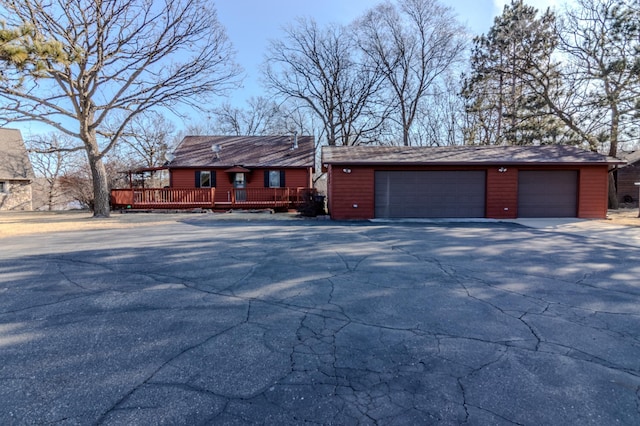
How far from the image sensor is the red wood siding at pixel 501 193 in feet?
47.0

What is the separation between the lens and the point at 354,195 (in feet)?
47.0

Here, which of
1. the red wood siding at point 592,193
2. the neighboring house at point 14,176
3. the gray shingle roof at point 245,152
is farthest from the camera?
the neighboring house at point 14,176

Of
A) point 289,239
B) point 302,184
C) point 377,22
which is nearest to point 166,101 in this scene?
point 302,184

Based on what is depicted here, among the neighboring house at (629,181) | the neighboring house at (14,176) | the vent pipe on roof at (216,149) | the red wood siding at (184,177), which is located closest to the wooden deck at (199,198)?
the red wood siding at (184,177)

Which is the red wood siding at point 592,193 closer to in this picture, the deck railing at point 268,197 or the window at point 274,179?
the deck railing at point 268,197

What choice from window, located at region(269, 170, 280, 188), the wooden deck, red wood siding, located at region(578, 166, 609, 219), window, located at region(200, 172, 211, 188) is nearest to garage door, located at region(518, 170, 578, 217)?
red wood siding, located at region(578, 166, 609, 219)

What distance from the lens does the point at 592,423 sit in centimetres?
199

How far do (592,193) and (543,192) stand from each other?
1946 mm

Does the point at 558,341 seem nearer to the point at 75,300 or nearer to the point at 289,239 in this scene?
the point at 75,300

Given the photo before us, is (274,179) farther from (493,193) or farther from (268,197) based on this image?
(493,193)

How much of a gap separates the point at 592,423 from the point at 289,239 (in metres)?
7.11

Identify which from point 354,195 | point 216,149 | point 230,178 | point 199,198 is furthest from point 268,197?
point 354,195

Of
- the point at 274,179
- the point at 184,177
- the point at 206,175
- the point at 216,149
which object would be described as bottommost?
the point at 274,179

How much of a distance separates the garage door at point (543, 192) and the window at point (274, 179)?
1236 centimetres
